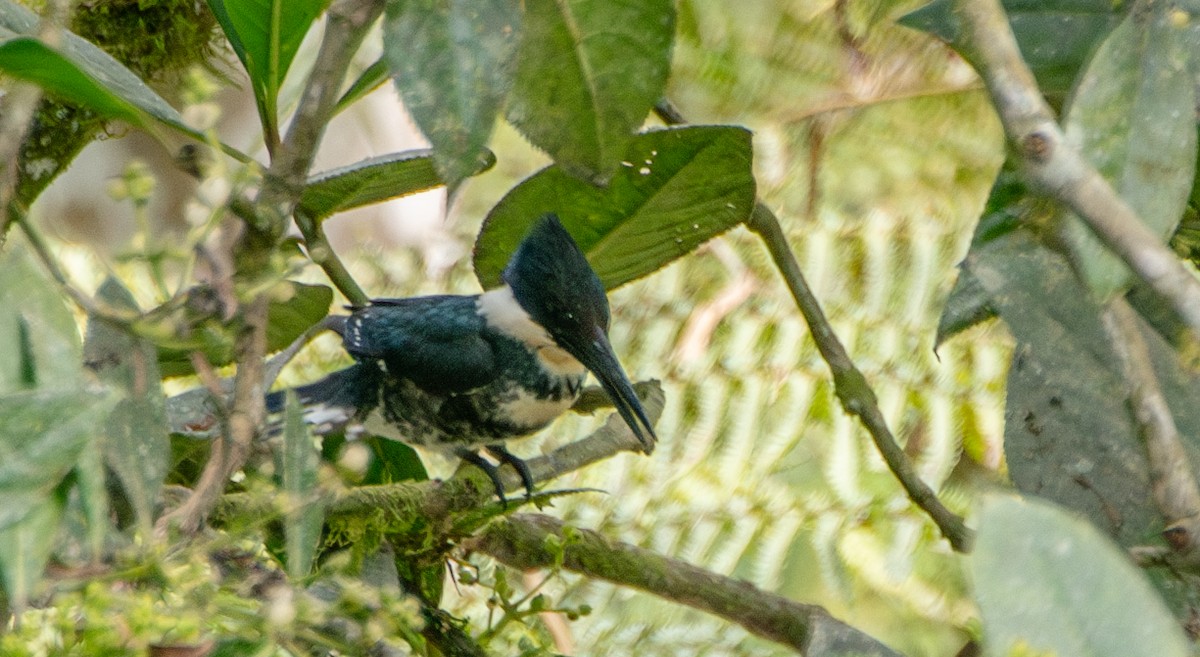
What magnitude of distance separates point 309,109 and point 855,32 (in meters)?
2.18

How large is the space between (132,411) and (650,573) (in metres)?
0.57

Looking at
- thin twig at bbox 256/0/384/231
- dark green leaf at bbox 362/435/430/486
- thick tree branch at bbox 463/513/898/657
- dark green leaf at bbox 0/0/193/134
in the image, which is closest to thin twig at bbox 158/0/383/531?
thin twig at bbox 256/0/384/231

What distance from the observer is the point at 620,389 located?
1285 mm

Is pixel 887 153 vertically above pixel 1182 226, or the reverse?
pixel 1182 226

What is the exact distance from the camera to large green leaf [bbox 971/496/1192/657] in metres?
0.45

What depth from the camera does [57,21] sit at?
28.9 inches

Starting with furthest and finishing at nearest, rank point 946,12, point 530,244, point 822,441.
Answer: point 822,441 < point 530,244 < point 946,12

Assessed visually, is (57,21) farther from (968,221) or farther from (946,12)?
(968,221)

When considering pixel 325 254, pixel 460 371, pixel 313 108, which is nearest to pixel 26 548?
pixel 313 108

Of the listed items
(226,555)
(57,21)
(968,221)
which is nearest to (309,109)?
(57,21)

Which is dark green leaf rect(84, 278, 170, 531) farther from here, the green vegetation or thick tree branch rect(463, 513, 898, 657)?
thick tree branch rect(463, 513, 898, 657)

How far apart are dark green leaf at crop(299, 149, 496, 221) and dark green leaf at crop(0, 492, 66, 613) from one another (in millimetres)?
499

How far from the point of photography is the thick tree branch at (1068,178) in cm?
55

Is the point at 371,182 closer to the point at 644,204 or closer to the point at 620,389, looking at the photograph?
the point at 644,204
